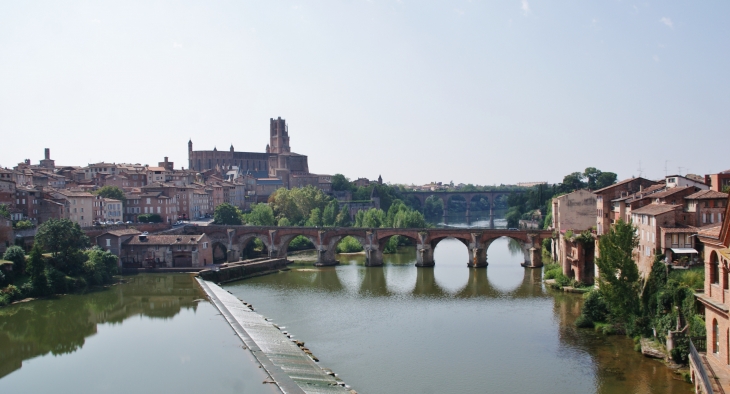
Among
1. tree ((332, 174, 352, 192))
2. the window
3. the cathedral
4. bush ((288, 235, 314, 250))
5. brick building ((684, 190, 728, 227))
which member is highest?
the cathedral

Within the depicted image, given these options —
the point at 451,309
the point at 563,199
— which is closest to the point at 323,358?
the point at 451,309

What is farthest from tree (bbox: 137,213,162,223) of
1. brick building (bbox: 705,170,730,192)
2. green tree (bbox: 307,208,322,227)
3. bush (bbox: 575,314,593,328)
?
brick building (bbox: 705,170,730,192)

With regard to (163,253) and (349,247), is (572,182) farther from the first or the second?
(163,253)

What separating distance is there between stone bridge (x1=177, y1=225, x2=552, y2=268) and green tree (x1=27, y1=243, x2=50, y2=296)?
1773 cm

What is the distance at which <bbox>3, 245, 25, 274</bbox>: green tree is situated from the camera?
36.3 meters

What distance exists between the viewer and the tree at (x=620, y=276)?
2523cm

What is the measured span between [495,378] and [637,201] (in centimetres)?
1382

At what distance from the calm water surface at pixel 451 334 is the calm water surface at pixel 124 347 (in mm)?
3121

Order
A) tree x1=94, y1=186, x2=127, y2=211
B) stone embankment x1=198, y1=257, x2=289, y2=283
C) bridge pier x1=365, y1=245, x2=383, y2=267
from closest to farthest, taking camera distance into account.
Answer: stone embankment x1=198, y1=257, x2=289, y2=283
bridge pier x1=365, y1=245, x2=383, y2=267
tree x1=94, y1=186, x2=127, y2=211

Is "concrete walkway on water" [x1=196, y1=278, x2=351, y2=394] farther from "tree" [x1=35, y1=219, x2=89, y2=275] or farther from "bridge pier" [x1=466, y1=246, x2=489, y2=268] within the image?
"bridge pier" [x1=466, y1=246, x2=489, y2=268]

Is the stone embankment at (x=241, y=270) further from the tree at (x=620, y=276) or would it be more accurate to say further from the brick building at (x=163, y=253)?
the tree at (x=620, y=276)

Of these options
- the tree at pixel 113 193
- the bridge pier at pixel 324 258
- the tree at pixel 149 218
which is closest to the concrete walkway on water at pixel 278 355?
the bridge pier at pixel 324 258

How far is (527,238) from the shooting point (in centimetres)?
4725

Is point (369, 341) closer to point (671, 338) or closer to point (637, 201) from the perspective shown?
point (671, 338)
